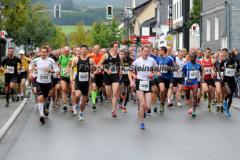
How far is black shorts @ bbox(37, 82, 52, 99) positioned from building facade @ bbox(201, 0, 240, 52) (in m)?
19.4

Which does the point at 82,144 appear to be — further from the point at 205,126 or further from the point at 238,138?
the point at 205,126

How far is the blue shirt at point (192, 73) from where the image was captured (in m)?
17.8

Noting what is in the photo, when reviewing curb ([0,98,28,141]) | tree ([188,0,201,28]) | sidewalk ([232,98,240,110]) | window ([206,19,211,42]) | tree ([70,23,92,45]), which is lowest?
sidewalk ([232,98,240,110])

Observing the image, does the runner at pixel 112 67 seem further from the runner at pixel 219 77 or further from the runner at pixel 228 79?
the runner at pixel 228 79

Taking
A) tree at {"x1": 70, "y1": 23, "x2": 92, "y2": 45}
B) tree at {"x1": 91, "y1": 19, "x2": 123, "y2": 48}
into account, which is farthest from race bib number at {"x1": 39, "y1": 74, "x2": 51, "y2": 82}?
tree at {"x1": 70, "y1": 23, "x2": 92, "y2": 45}

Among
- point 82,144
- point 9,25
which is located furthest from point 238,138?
point 9,25

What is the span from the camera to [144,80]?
15.2 m

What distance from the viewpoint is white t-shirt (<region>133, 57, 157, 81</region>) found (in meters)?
15.2

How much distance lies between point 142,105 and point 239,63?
555cm

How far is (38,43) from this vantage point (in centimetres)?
7906

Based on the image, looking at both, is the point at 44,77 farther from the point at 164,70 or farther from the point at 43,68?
the point at 164,70

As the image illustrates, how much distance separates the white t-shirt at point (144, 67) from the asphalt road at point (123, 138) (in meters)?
Answer: 1.16

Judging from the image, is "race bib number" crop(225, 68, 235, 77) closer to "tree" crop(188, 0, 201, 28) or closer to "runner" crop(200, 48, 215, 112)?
"runner" crop(200, 48, 215, 112)

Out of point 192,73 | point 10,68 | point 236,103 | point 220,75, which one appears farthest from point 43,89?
point 236,103
